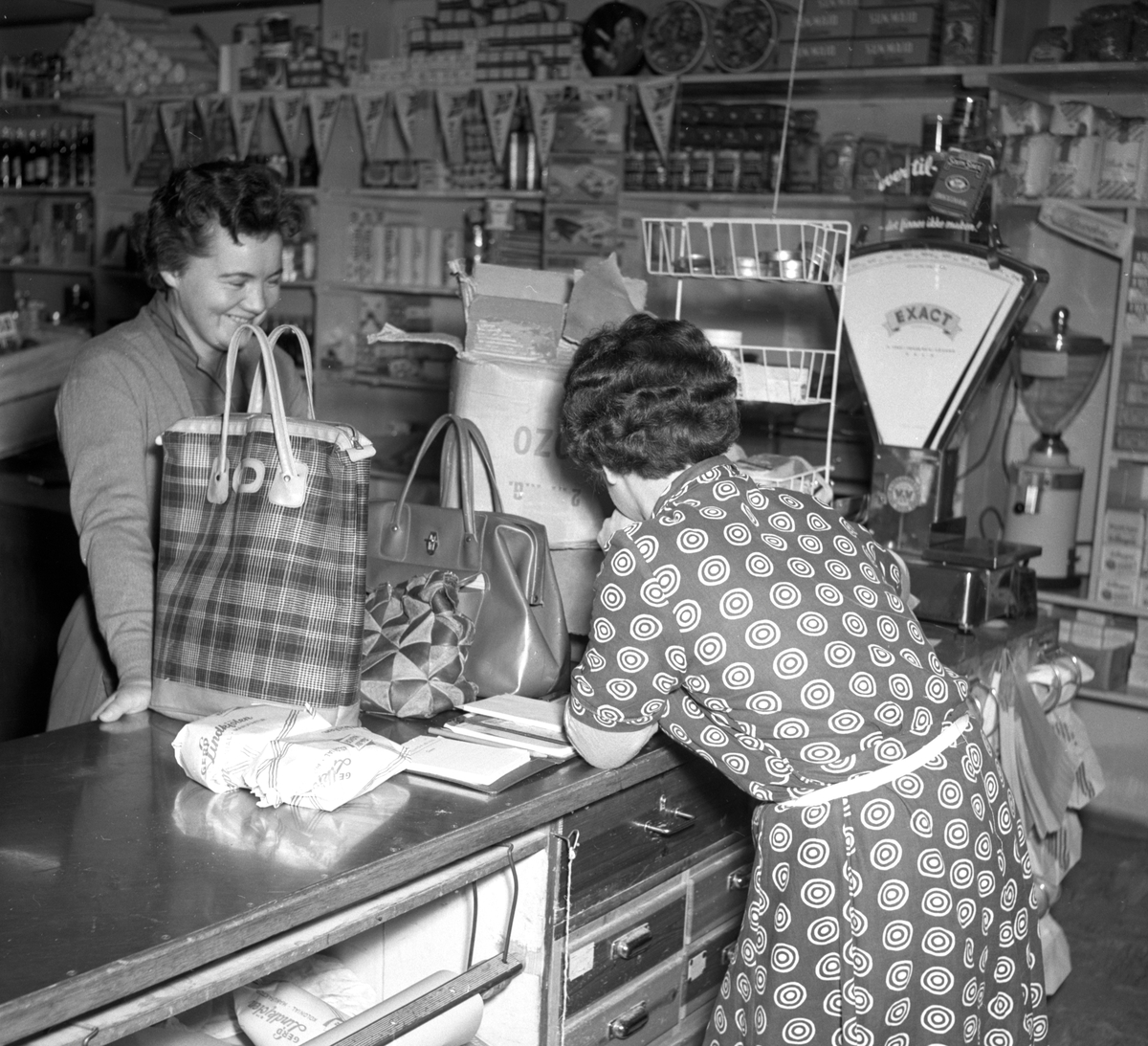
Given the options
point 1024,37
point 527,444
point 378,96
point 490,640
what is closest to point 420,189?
point 378,96

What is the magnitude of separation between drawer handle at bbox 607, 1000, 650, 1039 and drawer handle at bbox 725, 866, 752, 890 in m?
0.26

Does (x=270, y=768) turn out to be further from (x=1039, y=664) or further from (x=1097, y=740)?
(x=1097, y=740)

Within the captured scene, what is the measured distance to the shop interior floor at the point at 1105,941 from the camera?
2713 millimetres

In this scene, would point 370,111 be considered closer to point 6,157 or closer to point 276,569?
point 6,157

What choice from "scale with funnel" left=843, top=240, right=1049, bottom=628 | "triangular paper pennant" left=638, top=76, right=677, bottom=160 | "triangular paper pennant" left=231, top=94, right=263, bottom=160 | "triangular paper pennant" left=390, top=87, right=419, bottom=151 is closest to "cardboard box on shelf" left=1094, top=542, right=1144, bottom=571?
"scale with funnel" left=843, top=240, right=1049, bottom=628

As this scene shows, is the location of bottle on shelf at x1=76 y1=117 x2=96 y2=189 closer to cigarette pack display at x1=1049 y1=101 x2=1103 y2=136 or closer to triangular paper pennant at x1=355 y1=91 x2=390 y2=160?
triangular paper pennant at x1=355 y1=91 x2=390 y2=160

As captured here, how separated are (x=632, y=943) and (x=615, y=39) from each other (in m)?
3.95

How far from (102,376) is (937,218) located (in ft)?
5.72

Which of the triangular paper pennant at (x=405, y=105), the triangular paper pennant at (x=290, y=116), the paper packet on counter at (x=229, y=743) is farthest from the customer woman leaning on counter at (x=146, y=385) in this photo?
the triangular paper pennant at (x=290, y=116)

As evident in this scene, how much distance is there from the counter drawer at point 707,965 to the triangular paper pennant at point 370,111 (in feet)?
14.0

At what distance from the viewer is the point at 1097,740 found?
13.5 feet

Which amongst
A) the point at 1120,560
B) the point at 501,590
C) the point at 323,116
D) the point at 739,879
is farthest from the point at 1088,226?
the point at 323,116

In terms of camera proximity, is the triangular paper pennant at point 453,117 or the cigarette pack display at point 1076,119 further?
the triangular paper pennant at point 453,117

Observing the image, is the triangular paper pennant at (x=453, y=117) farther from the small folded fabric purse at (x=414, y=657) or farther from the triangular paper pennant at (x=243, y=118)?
the small folded fabric purse at (x=414, y=657)
